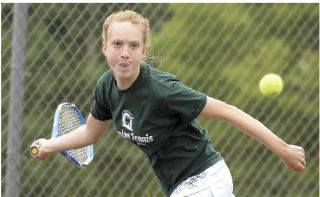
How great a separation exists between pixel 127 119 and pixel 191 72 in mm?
2334

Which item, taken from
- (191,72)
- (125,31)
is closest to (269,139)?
(125,31)

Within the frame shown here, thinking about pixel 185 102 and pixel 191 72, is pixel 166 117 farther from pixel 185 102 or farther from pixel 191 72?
pixel 191 72

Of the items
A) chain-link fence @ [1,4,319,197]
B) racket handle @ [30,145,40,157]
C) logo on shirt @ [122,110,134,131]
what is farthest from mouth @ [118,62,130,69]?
chain-link fence @ [1,4,319,197]

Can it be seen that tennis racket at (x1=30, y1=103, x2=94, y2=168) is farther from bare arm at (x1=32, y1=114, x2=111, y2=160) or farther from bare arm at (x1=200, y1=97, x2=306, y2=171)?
bare arm at (x1=200, y1=97, x2=306, y2=171)

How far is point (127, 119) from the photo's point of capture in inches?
122

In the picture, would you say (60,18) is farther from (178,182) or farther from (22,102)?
(178,182)

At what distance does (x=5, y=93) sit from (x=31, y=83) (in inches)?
24.0

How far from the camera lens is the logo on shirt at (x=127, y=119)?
308cm

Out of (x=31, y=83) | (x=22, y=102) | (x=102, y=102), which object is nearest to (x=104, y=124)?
(x=102, y=102)

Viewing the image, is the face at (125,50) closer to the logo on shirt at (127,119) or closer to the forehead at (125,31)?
the forehead at (125,31)

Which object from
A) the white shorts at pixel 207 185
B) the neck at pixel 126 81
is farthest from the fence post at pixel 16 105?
the white shorts at pixel 207 185

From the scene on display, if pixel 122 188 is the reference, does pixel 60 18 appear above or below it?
above

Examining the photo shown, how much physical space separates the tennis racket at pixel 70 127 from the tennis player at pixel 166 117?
1.65 feet

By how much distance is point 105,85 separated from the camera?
10.5ft
